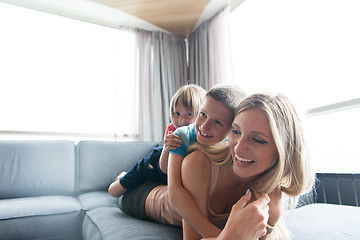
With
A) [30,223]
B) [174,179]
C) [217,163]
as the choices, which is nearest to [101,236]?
[174,179]

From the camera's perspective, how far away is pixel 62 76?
3.24 m

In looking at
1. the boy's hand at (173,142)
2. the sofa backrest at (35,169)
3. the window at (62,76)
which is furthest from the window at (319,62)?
the window at (62,76)

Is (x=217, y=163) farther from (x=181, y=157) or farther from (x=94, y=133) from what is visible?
(x=94, y=133)

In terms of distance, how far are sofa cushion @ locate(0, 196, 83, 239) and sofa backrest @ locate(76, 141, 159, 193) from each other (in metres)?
0.52

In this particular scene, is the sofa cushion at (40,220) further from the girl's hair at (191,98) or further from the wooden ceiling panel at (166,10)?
the wooden ceiling panel at (166,10)

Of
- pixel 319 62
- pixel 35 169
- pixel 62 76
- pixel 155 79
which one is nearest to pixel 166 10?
pixel 155 79

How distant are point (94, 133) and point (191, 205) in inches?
107

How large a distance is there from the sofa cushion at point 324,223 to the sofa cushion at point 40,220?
4.03 feet

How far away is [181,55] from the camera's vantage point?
390 cm

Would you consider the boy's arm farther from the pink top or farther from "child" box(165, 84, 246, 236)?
the pink top

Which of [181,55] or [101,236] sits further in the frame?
[181,55]

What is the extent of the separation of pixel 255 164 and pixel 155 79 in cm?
295

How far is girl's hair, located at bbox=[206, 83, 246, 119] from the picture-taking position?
101 cm

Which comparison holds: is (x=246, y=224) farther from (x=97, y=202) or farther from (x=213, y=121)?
(x=97, y=202)
